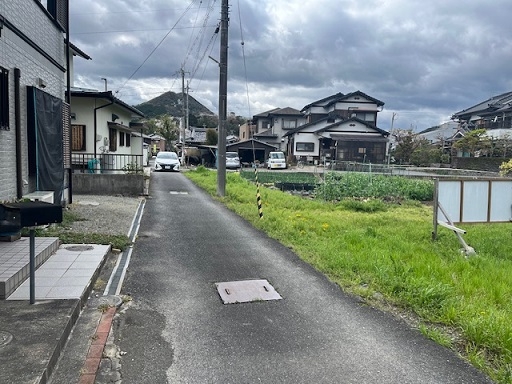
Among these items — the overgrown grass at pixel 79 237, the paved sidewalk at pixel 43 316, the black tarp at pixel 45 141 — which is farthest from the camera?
the black tarp at pixel 45 141

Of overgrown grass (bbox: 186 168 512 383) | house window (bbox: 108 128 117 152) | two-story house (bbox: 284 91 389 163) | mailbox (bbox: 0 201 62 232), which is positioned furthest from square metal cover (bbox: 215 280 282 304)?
two-story house (bbox: 284 91 389 163)

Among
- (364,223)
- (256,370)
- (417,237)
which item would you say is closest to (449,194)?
(417,237)

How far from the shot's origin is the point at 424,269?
223 inches

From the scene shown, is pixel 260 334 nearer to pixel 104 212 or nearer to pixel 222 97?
pixel 104 212

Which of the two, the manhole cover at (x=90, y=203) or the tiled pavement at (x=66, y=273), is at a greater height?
the manhole cover at (x=90, y=203)

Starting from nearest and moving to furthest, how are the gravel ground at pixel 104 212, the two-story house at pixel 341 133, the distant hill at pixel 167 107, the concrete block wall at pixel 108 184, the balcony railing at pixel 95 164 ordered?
the gravel ground at pixel 104 212 < the concrete block wall at pixel 108 184 < the balcony railing at pixel 95 164 < the two-story house at pixel 341 133 < the distant hill at pixel 167 107

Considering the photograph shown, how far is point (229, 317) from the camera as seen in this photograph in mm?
4262

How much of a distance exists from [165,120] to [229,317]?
57668 mm

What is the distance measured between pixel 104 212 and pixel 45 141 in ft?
8.20

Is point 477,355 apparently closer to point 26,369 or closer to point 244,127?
point 26,369

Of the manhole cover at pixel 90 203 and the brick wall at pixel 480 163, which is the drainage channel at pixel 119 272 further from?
the brick wall at pixel 480 163

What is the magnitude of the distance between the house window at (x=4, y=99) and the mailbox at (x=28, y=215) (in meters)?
3.63

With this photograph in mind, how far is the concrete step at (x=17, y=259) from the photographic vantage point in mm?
4266

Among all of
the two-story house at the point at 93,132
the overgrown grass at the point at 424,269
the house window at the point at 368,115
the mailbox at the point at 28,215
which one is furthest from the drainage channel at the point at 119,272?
the house window at the point at 368,115
